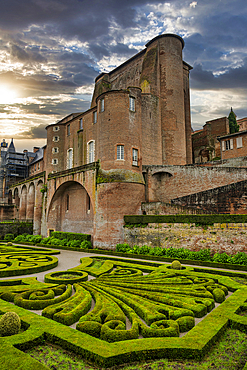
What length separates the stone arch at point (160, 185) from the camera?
77.0 ft

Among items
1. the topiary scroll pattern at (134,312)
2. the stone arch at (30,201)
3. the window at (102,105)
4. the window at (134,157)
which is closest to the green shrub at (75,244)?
the window at (134,157)

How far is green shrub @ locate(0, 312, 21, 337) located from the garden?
0.05ft

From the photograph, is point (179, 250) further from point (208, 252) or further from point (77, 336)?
point (77, 336)

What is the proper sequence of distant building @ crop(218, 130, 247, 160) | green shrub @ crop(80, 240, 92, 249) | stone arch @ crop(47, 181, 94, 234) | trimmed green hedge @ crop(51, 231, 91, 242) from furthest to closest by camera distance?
distant building @ crop(218, 130, 247, 160), stone arch @ crop(47, 181, 94, 234), trimmed green hedge @ crop(51, 231, 91, 242), green shrub @ crop(80, 240, 92, 249)

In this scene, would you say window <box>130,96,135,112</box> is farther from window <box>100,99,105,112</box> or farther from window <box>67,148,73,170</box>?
window <box>67,148,73,170</box>

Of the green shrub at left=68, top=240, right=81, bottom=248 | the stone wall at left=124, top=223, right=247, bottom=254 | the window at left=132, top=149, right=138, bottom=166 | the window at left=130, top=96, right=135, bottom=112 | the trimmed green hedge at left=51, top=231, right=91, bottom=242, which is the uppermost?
the window at left=130, top=96, right=135, bottom=112

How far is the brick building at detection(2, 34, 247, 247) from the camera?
2011cm

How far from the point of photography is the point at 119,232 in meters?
19.1

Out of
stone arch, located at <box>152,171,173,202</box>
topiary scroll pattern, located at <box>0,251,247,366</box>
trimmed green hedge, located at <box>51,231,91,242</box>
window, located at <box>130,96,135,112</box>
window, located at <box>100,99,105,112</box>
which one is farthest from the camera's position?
stone arch, located at <box>152,171,173,202</box>

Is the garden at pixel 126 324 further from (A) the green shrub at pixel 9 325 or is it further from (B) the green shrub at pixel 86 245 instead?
(B) the green shrub at pixel 86 245

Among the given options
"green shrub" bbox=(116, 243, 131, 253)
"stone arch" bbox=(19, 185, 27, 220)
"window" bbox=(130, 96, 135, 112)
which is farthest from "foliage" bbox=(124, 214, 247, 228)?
"stone arch" bbox=(19, 185, 27, 220)

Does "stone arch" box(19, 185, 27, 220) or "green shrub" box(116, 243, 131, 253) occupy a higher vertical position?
"stone arch" box(19, 185, 27, 220)

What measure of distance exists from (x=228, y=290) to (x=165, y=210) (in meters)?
10.5

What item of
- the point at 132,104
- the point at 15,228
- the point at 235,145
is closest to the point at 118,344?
the point at 132,104
